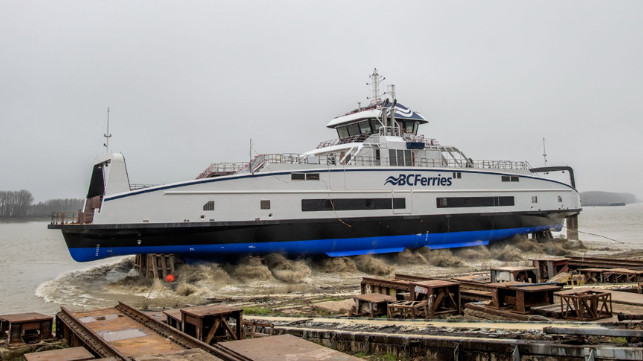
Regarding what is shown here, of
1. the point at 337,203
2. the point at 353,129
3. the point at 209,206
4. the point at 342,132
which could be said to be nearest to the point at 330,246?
the point at 337,203

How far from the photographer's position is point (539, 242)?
27203mm

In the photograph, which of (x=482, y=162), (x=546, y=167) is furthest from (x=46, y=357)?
(x=546, y=167)

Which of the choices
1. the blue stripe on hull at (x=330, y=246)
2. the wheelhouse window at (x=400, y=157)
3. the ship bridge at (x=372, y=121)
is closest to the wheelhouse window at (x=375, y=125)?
the ship bridge at (x=372, y=121)

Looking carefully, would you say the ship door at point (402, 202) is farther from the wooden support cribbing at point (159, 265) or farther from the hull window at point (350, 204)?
the wooden support cribbing at point (159, 265)

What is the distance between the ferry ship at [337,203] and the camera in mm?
16688

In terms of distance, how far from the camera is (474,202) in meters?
23.6

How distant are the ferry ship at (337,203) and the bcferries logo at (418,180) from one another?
0.15ft

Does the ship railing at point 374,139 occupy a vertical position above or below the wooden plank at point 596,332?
above

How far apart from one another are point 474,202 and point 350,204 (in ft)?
23.9

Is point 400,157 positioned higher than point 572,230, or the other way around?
point 400,157

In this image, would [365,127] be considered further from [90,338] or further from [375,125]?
[90,338]

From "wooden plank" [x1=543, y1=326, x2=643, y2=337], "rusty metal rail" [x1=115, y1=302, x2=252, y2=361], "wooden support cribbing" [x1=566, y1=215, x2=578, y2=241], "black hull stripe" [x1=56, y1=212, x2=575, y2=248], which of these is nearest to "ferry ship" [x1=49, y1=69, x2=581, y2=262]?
"black hull stripe" [x1=56, y1=212, x2=575, y2=248]

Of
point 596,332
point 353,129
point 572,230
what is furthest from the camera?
point 572,230

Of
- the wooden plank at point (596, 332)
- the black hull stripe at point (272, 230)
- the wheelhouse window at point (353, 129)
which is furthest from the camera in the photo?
the wheelhouse window at point (353, 129)
